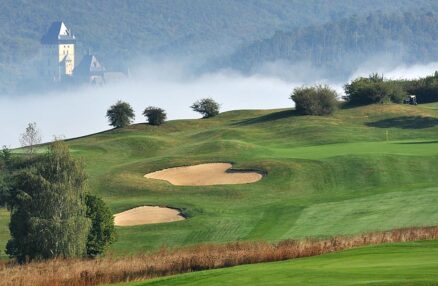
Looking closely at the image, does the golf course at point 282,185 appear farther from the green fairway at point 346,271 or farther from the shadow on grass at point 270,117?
the shadow on grass at point 270,117

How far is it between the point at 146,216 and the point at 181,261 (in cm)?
2097

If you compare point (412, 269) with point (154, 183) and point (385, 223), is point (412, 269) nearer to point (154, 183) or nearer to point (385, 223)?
point (385, 223)

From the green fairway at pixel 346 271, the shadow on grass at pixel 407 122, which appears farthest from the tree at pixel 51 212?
the shadow on grass at pixel 407 122

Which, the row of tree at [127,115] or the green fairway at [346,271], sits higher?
the row of tree at [127,115]

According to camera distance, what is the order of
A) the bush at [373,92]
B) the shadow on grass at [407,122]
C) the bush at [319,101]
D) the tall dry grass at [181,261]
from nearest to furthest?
the tall dry grass at [181,261], the shadow on grass at [407,122], the bush at [319,101], the bush at [373,92]

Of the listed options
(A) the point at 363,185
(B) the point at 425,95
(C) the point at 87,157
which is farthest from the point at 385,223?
(B) the point at 425,95

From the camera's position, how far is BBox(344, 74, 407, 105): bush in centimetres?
10612

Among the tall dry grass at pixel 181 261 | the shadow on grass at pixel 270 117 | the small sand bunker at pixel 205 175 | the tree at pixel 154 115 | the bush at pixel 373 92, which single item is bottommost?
the tall dry grass at pixel 181 261

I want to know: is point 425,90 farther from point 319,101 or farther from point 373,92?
point 319,101

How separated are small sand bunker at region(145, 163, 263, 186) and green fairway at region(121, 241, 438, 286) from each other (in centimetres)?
3408

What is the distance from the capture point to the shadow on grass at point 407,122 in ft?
302

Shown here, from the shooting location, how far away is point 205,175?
70688mm

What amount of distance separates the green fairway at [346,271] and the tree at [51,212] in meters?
14.7

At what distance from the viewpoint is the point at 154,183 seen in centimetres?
6806
